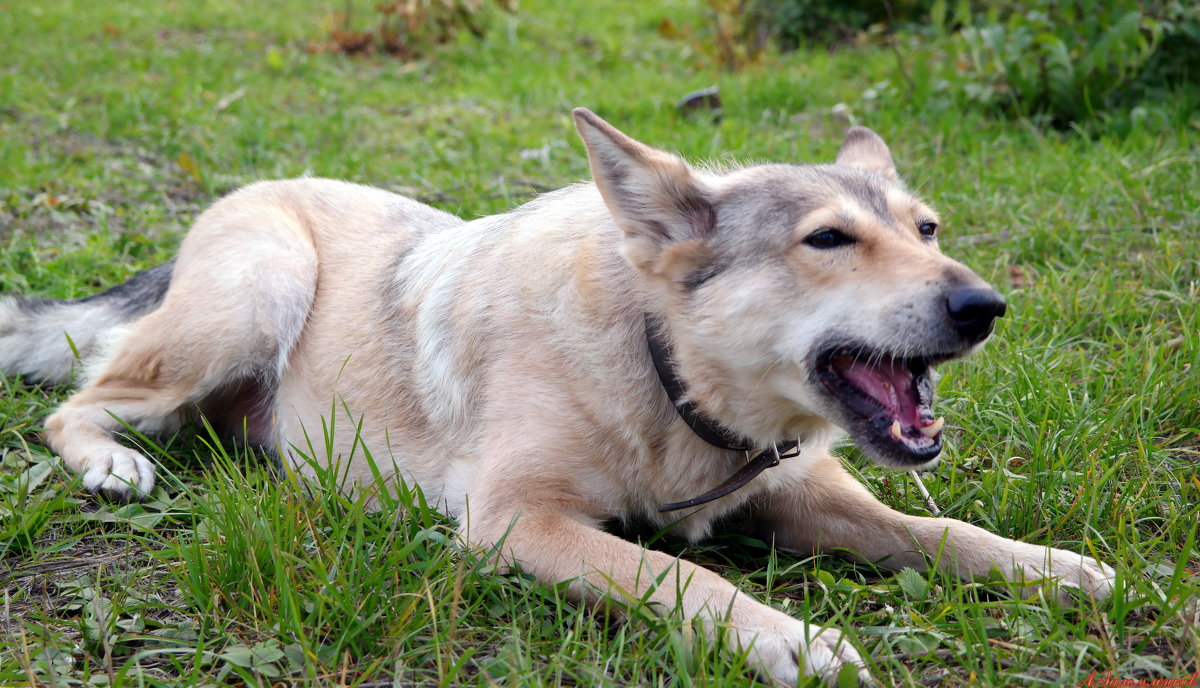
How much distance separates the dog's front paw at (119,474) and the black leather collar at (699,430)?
192 centimetres

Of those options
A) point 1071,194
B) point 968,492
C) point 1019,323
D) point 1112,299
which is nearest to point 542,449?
point 968,492

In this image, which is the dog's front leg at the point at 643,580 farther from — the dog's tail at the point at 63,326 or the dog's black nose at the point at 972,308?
the dog's tail at the point at 63,326

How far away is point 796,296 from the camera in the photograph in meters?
2.77

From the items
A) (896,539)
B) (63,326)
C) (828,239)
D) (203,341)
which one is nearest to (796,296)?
(828,239)

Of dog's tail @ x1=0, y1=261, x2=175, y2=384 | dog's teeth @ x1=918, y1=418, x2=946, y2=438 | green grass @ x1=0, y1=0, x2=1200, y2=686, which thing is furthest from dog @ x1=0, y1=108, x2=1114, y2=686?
dog's tail @ x1=0, y1=261, x2=175, y2=384

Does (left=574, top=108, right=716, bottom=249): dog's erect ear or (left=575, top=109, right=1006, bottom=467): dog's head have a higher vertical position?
(left=574, top=108, right=716, bottom=249): dog's erect ear

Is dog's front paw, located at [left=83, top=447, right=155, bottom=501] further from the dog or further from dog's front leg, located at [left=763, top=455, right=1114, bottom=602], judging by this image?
dog's front leg, located at [left=763, top=455, right=1114, bottom=602]

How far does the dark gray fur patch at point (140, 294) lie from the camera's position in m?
4.38

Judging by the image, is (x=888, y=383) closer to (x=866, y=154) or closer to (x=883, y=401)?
(x=883, y=401)

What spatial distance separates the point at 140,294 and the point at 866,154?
328 cm

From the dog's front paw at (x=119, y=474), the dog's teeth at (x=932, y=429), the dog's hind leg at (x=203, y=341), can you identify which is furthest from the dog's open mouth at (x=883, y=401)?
the dog's front paw at (x=119, y=474)

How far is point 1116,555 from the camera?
2787 mm

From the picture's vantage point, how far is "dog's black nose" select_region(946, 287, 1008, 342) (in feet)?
8.42

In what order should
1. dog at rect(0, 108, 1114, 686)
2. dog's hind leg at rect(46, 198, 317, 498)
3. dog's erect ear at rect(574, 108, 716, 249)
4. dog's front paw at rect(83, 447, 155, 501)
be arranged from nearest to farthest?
1. dog at rect(0, 108, 1114, 686)
2. dog's erect ear at rect(574, 108, 716, 249)
3. dog's front paw at rect(83, 447, 155, 501)
4. dog's hind leg at rect(46, 198, 317, 498)
